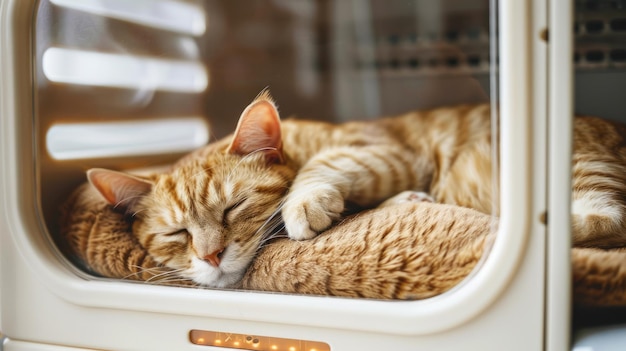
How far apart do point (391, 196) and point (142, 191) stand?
50cm

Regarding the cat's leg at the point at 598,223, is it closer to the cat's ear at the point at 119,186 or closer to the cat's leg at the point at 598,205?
the cat's leg at the point at 598,205

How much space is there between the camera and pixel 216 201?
99 centimetres

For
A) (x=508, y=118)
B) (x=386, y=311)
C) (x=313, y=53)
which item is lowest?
(x=386, y=311)

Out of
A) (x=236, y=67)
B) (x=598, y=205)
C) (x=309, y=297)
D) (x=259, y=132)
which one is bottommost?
(x=309, y=297)

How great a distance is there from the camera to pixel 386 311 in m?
0.83

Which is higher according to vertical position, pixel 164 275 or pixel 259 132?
pixel 259 132

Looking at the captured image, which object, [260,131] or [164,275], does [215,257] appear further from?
[260,131]

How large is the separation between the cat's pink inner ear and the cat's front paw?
0.10 metres

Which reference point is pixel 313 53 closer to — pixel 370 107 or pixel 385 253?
pixel 370 107

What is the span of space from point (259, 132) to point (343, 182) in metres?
0.20

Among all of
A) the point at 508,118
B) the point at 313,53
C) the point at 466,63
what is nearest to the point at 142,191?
the point at 508,118

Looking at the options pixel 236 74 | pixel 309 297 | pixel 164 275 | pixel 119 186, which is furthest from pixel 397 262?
pixel 236 74

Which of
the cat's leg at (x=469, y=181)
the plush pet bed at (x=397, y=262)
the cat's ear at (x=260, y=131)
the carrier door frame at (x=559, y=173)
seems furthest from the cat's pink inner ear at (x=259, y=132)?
the carrier door frame at (x=559, y=173)

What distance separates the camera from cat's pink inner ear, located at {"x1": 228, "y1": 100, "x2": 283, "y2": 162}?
0.97 metres
